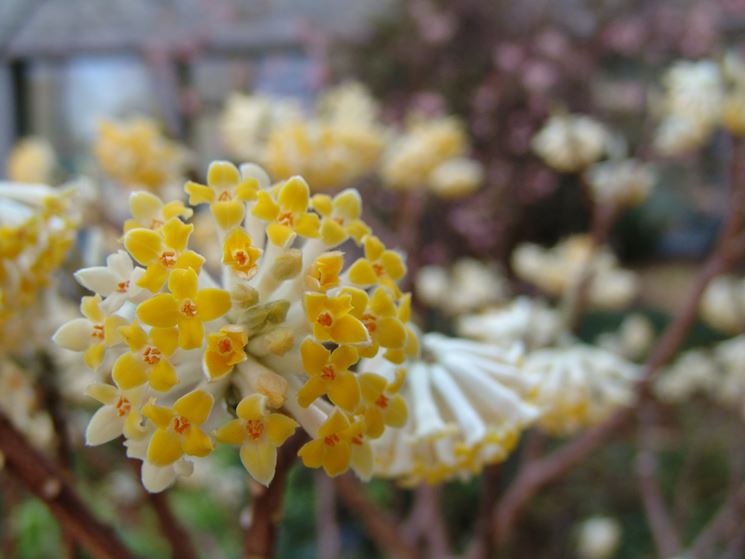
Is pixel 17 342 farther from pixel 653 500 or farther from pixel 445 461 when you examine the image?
pixel 653 500

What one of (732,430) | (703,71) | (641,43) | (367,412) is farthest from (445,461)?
(641,43)

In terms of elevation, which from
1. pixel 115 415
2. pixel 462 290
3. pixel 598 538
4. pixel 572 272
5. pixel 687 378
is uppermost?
pixel 115 415

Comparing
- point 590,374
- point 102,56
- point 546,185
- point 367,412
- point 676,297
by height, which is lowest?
point 676,297

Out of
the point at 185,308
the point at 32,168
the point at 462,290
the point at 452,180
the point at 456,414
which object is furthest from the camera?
the point at 462,290

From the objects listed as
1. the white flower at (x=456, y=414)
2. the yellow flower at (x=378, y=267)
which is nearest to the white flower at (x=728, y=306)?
the white flower at (x=456, y=414)

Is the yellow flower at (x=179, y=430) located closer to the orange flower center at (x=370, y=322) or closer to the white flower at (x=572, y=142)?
the orange flower center at (x=370, y=322)

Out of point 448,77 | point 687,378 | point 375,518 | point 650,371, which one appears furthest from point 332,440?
point 448,77

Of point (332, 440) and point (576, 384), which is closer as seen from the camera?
point (332, 440)

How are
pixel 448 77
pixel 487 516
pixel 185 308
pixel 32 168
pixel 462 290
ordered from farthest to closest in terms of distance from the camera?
pixel 448 77 < pixel 462 290 < pixel 32 168 < pixel 487 516 < pixel 185 308

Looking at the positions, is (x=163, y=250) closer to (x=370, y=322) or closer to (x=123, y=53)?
(x=370, y=322)
